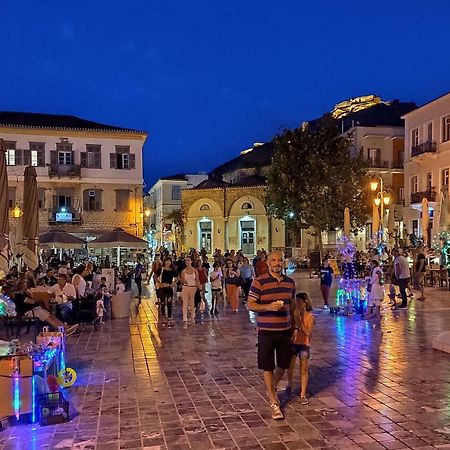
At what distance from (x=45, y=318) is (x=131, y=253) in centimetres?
2720

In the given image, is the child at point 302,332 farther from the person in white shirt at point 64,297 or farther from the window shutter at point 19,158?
the window shutter at point 19,158

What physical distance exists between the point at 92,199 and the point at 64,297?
25.9 meters

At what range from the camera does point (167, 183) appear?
62594 millimetres

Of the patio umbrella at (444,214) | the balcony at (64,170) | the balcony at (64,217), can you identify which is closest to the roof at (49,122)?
the balcony at (64,170)

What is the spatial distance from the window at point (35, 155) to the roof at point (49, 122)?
1.29 metres

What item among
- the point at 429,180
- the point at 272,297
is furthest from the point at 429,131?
the point at 272,297

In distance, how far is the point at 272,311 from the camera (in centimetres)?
556

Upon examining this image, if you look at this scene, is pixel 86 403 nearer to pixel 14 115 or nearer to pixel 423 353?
pixel 423 353

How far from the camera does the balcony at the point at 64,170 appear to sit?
118ft

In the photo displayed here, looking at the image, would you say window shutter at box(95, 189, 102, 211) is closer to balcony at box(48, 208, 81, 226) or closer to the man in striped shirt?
balcony at box(48, 208, 81, 226)

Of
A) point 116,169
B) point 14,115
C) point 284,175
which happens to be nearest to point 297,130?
point 284,175

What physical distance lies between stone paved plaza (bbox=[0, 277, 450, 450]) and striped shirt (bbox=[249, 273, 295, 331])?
0.97m

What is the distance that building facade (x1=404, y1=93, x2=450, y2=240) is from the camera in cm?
3222

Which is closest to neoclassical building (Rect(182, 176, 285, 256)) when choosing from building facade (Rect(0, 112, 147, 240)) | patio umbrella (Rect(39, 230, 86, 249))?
building facade (Rect(0, 112, 147, 240))
